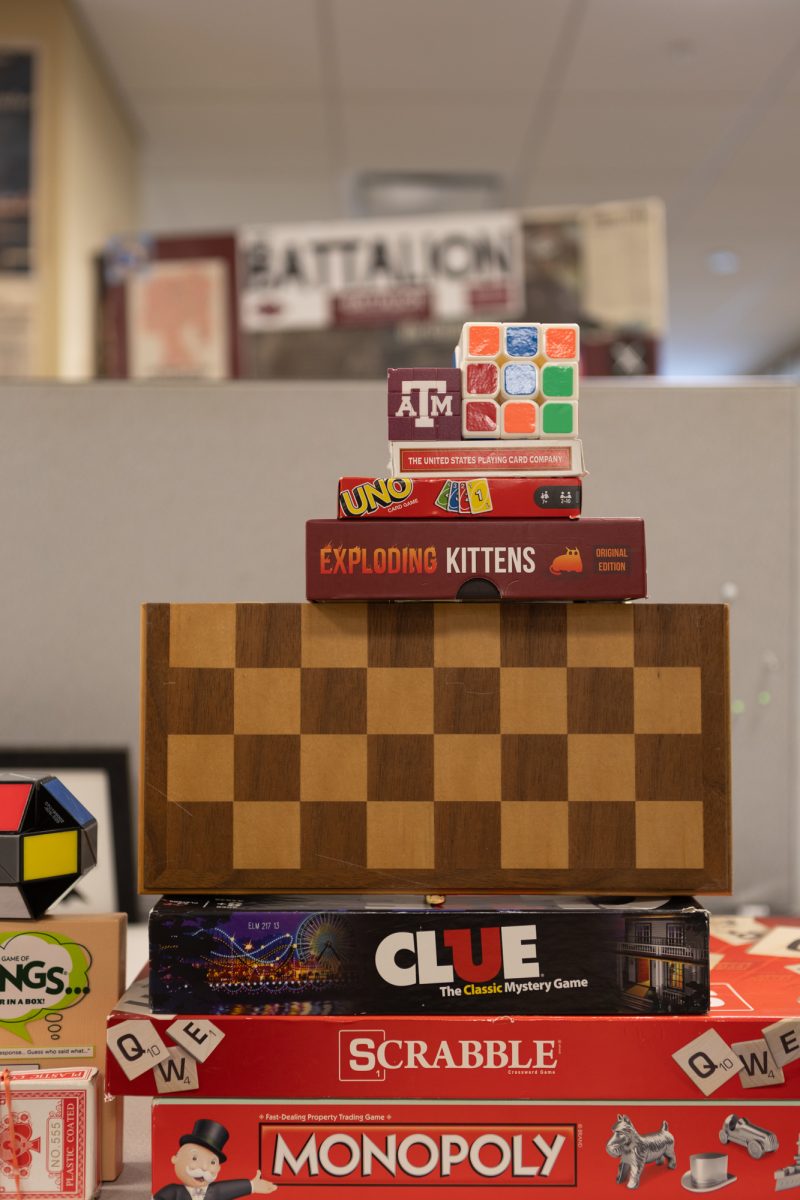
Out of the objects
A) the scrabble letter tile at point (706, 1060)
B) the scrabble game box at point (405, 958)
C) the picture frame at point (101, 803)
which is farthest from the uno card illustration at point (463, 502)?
the picture frame at point (101, 803)

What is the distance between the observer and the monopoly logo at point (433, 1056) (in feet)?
2.17

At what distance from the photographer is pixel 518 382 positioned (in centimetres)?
73

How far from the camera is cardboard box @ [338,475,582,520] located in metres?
0.71

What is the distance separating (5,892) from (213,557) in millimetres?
516

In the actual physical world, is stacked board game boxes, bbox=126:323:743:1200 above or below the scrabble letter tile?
above

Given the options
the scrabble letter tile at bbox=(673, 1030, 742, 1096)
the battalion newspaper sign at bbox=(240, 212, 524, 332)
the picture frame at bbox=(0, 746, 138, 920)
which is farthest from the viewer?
the battalion newspaper sign at bbox=(240, 212, 524, 332)

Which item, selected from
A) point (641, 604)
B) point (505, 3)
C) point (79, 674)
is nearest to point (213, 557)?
point (79, 674)

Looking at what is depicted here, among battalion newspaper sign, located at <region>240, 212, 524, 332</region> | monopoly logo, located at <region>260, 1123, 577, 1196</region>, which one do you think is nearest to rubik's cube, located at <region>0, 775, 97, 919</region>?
monopoly logo, located at <region>260, 1123, 577, 1196</region>

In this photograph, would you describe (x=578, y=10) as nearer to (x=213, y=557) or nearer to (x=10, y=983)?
(x=213, y=557)

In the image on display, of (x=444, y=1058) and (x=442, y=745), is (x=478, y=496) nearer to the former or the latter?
(x=442, y=745)

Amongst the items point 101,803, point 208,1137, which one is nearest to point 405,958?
point 208,1137

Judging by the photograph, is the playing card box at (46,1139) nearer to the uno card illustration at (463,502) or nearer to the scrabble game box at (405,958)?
the scrabble game box at (405,958)

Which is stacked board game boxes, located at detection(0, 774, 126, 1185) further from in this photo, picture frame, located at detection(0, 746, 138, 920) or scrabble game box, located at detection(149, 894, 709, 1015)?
picture frame, located at detection(0, 746, 138, 920)

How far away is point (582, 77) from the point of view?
311 centimetres
